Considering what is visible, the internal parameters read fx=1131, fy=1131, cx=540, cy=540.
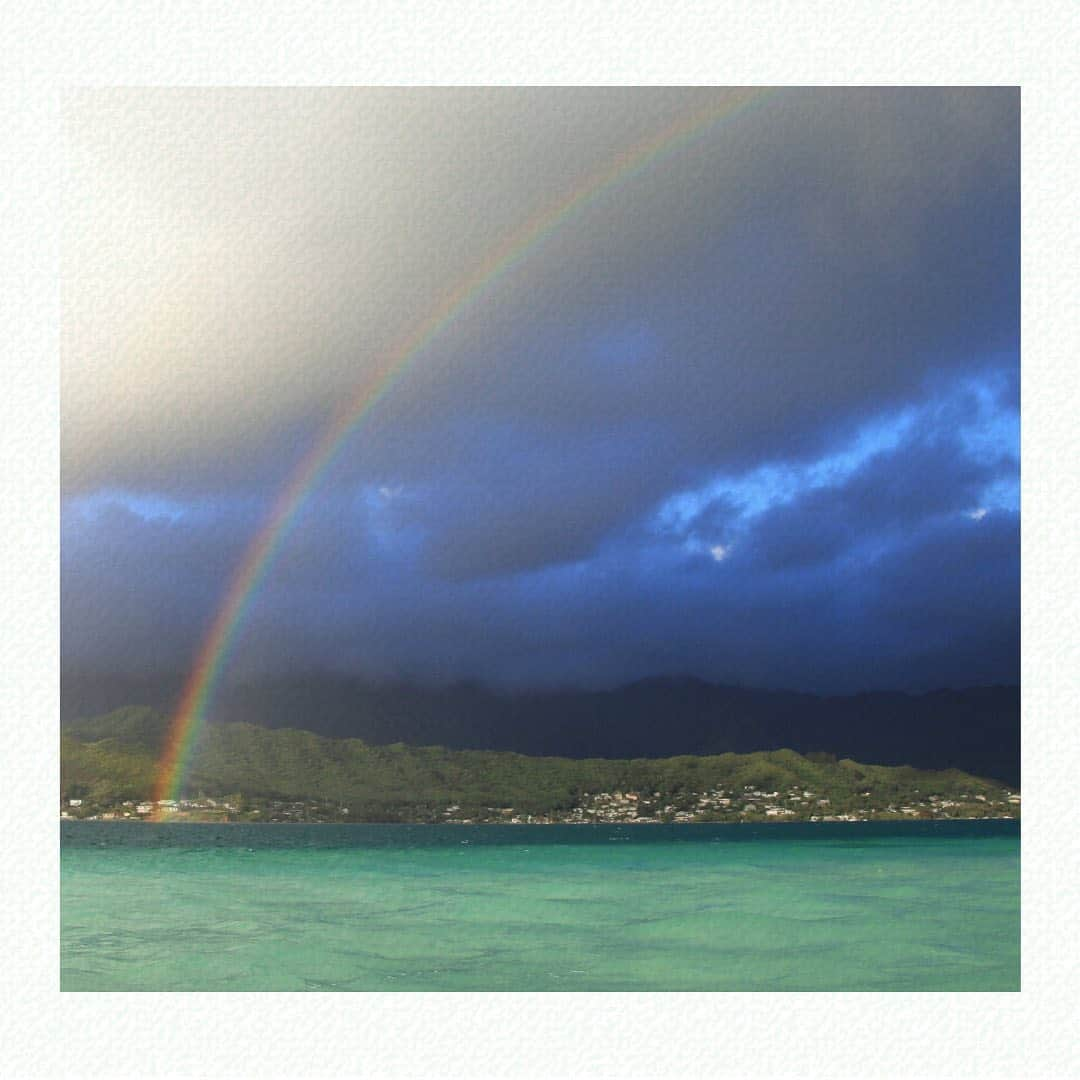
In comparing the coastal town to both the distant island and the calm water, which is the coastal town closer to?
the distant island

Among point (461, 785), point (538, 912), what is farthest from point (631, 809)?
point (538, 912)

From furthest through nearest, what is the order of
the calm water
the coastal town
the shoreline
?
the coastal town, the shoreline, the calm water

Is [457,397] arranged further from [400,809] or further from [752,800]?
[752,800]

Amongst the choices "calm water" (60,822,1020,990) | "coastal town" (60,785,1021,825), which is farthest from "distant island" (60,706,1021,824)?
"calm water" (60,822,1020,990)

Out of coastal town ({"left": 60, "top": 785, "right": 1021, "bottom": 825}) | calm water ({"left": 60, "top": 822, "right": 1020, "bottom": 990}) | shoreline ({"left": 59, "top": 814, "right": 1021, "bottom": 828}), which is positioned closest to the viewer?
calm water ({"left": 60, "top": 822, "right": 1020, "bottom": 990})

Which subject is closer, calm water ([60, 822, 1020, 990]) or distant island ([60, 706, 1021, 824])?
calm water ([60, 822, 1020, 990])

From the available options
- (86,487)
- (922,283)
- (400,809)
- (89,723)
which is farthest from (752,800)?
(86,487)
